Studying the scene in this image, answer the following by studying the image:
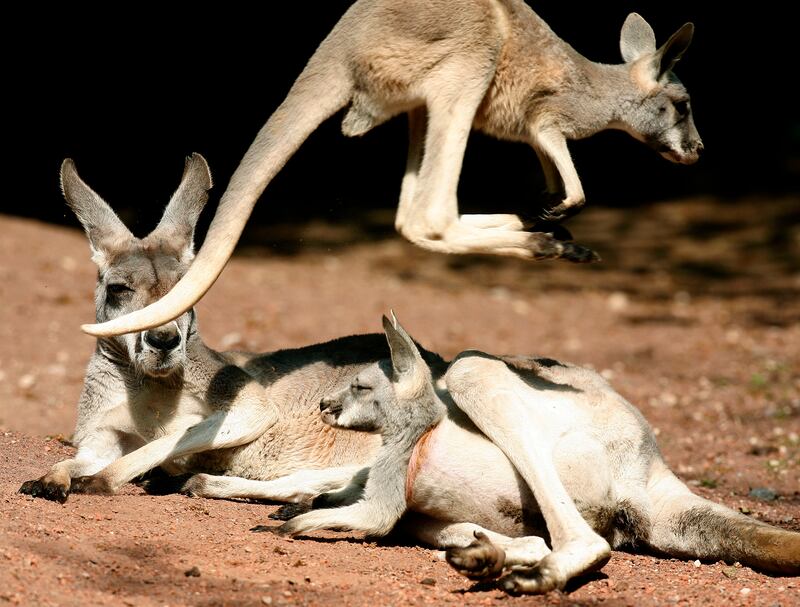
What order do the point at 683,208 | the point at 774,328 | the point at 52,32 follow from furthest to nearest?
the point at 52,32
the point at 683,208
the point at 774,328

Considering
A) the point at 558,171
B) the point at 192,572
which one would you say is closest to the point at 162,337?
the point at 192,572

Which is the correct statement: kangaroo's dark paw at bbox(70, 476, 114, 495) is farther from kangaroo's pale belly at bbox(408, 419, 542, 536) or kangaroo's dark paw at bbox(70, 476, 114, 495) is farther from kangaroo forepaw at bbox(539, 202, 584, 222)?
kangaroo forepaw at bbox(539, 202, 584, 222)

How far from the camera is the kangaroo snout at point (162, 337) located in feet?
14.4

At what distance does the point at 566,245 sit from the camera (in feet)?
15.8

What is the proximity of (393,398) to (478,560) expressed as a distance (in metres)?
0.80

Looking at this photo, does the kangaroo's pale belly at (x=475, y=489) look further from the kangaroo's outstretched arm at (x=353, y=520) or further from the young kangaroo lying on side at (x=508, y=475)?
the kangaroo's outstretched arm at (x=353, y=520)

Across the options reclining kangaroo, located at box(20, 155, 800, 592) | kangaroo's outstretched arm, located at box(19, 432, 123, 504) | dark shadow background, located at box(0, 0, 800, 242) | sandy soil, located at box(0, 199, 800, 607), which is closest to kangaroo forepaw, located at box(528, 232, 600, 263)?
reclining kangaroo, located at box(20, 155, 800, 592)

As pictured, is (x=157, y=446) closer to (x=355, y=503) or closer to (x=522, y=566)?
(x=355, y=503)

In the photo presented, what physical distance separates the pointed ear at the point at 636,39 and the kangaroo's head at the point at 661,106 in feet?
0.25

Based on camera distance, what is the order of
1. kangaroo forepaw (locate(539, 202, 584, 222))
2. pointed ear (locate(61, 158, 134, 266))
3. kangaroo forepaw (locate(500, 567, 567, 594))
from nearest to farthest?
kangaroo forepaw (locate(500, 567, 567, 594)), pointed ear (locate(61, 158, 134, 266)), kangaroo forepaw (locate(539, 202, 584, 222))

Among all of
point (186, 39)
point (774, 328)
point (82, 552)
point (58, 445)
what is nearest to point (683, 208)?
point (774, 328)

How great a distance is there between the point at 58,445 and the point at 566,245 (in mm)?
2413

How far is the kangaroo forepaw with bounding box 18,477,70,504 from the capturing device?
4.12 meters

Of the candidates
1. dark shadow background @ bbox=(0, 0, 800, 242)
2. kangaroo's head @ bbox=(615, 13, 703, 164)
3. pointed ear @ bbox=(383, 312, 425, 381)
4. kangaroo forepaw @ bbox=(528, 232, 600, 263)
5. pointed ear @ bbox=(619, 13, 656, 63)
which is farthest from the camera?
dark shadow background @ bbox=(0, 0, 800, 242)
